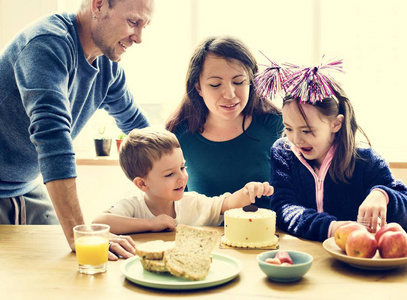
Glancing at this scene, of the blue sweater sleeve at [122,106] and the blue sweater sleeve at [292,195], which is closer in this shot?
the blue sweater sleeve at [292,195]

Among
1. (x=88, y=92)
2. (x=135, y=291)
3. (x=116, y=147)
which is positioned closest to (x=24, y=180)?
(x=88, y=92)

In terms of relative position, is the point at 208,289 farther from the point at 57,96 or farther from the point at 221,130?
the point at 221,130

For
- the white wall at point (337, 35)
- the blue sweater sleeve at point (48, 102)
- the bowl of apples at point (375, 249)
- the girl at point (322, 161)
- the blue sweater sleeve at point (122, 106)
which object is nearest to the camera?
the bowl of apples at point (375, 249)

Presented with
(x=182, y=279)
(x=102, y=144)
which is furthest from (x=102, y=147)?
(x=182, y=279)

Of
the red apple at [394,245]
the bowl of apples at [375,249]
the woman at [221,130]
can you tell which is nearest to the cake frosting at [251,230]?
the bowl of apples at [375,249]

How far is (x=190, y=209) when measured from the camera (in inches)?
75.0

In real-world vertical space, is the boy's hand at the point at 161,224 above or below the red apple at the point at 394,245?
below

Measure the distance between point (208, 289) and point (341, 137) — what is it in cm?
96

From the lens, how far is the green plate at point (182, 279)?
3.94 feet

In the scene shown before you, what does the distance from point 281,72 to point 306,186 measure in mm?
438

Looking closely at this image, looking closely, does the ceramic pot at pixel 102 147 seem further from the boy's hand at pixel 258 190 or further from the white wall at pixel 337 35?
the boy's hand at pixel 258 190

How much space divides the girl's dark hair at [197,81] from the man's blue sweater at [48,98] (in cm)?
30

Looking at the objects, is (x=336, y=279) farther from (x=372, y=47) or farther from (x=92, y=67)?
(x=372, y=47)

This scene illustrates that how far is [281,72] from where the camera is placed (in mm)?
1901
